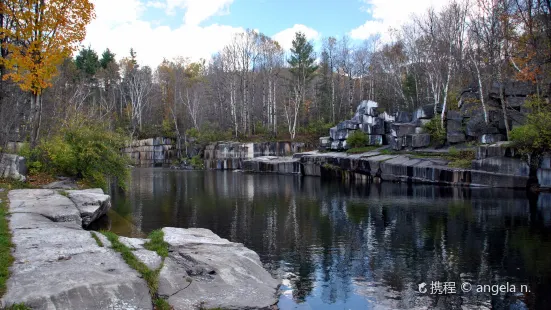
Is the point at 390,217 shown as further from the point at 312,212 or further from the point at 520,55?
the point at 520,55

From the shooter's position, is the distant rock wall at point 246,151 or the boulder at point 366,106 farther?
the distant rock wall at point 246,151

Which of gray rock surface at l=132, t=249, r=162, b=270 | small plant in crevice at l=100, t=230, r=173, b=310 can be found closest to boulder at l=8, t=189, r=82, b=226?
small plant in crevice at l=100, t=230, r=173, b=310

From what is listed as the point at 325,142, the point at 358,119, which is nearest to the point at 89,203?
the point at 358,119

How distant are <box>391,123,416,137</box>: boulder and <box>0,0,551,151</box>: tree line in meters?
3.09

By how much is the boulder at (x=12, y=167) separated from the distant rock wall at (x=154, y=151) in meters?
43.4

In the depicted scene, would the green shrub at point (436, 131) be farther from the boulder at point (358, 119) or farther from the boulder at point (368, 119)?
the boulder at point (358, 119)

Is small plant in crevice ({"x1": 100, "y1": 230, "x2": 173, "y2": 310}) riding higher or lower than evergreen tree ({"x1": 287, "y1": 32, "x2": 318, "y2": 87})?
lower

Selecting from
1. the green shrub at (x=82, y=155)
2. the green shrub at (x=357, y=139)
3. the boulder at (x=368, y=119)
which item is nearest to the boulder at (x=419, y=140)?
the boulder at (x=368, y=119)

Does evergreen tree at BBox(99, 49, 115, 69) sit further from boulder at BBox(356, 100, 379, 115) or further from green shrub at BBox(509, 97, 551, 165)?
green shrub at BBox(509, 97, 551, 165)

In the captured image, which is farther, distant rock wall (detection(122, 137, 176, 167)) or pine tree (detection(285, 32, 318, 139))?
distant rock wall (detection(122, 137, 176, 167))

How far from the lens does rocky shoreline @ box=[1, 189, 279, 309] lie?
616 cm

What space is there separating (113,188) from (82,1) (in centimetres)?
1356

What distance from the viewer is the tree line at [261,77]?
18.5 metres

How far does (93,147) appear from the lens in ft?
64.1
